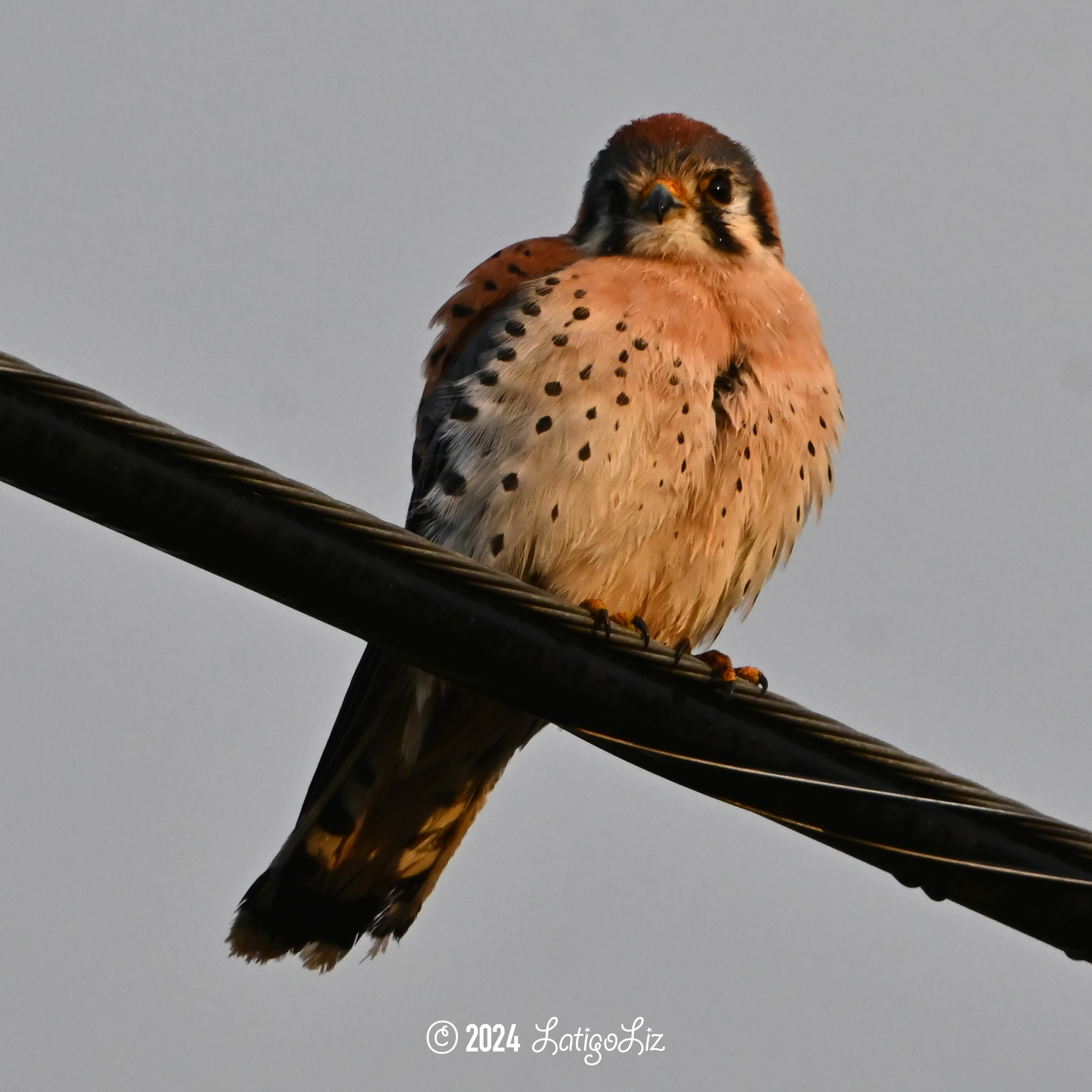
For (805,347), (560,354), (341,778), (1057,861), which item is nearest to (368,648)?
(341,778)

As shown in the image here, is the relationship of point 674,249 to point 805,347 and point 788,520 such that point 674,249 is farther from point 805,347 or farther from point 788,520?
point 788,520

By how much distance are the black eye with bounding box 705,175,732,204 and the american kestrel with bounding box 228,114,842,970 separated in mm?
87

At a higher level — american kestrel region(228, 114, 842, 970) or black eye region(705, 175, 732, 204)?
black eye region(705, 175, 732, 204)

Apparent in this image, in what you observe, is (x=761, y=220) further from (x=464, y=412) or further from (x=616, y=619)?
(x=616, y=619)

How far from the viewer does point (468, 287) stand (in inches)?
218

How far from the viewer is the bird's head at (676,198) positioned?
222 inches

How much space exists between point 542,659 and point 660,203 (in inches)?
107

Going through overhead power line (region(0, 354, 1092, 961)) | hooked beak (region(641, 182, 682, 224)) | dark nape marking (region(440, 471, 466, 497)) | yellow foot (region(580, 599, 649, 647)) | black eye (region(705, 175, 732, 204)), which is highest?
black eye (region(705, 175, 732, 204))

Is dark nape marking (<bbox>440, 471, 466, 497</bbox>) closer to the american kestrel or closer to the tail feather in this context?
the american kestrel

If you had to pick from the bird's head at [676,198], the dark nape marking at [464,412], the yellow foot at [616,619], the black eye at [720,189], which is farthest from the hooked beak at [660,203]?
the yellow foot at [616,619]

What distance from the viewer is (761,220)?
609cm

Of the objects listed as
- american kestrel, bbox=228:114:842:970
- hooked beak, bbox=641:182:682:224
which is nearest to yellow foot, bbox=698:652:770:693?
american kestrel, bbox=228:114:842:970

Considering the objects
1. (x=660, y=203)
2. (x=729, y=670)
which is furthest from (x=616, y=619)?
(x=660, y=203)

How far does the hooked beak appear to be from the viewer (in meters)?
5.64
